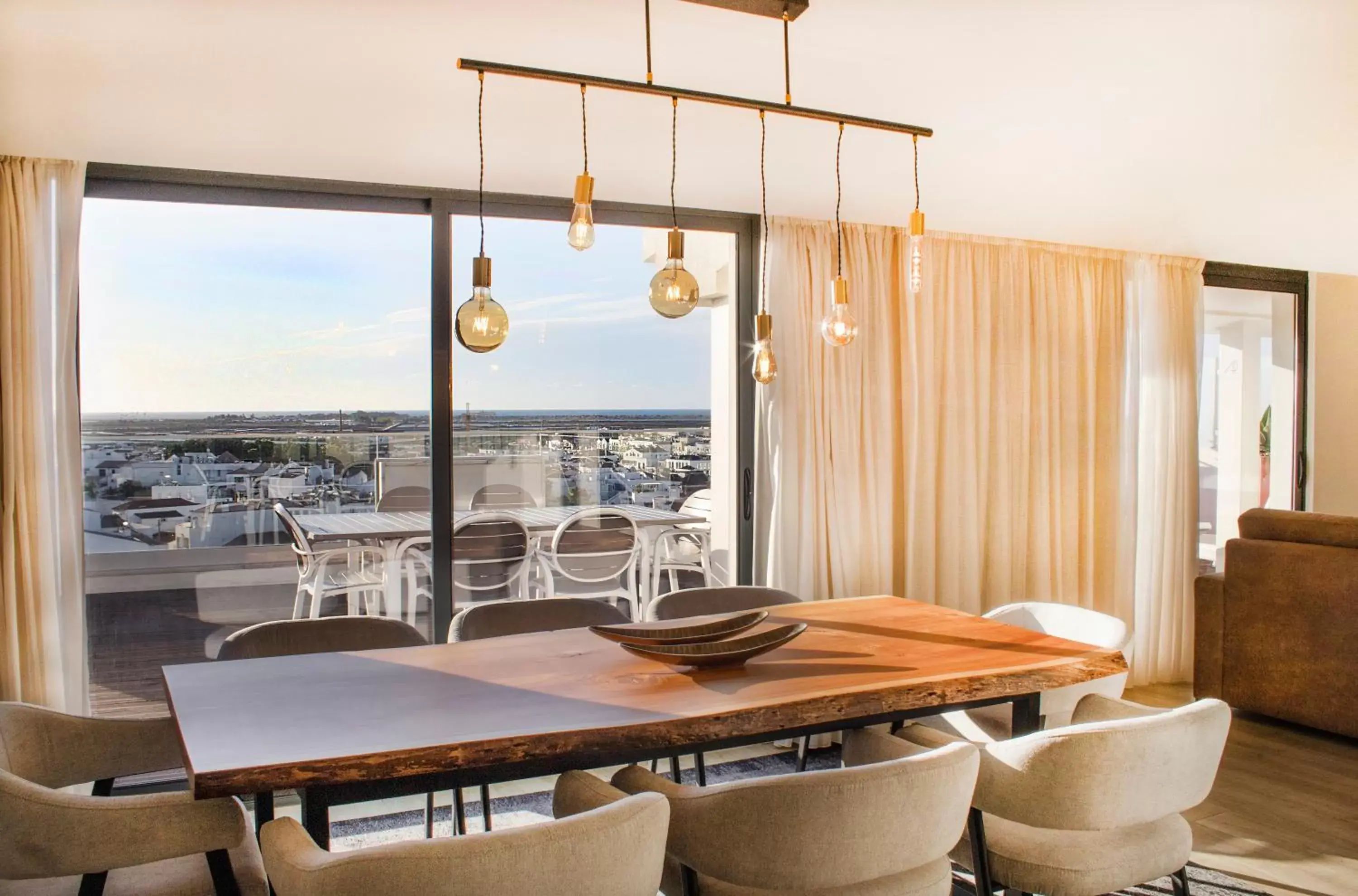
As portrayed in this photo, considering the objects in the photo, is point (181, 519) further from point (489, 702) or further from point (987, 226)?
point (987, 226)

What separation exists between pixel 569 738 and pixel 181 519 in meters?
2.53

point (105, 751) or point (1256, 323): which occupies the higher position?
point (1256, 323)

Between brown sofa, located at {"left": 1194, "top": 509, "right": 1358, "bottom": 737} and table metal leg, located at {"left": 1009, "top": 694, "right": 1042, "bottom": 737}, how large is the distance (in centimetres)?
270

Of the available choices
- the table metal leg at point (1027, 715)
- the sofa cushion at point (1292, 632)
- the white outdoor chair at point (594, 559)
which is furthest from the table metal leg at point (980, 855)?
the sofa cushion at point (1292, 632)

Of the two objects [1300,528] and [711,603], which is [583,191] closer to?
Answer: [711,603]

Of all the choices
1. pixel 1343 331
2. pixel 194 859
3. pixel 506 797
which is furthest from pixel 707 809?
pixel 1343 331

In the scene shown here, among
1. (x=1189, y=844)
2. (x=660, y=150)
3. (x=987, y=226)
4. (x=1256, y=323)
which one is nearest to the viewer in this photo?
(x=1189, y=844)

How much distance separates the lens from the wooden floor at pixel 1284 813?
3.10 m

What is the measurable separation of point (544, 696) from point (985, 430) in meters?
3.35

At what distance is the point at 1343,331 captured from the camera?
622 centimetres

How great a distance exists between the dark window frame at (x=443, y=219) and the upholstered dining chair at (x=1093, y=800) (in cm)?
234

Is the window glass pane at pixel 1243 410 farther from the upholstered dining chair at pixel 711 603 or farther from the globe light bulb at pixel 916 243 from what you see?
the globe light bulb at pixel 916 243

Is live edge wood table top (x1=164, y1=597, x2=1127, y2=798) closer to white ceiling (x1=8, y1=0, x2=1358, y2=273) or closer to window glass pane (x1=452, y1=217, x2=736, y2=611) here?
window glass pane (x1=452, y1=217, x2=736, y2=611)

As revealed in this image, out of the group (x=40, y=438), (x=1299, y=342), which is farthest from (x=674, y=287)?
(x=1299, y=342)
